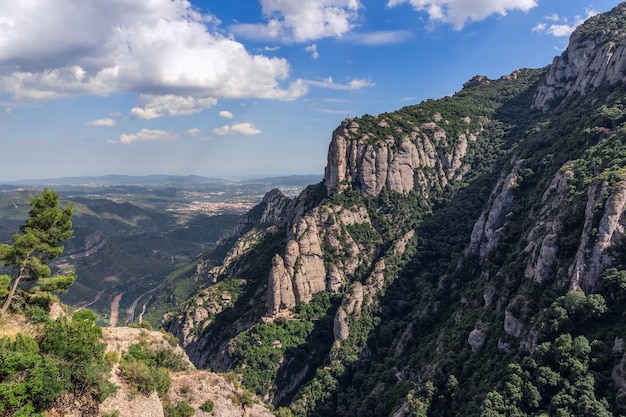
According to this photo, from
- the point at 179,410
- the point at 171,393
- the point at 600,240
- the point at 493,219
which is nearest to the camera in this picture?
the point at 179,410

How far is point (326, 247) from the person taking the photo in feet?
415

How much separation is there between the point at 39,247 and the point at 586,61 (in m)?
177

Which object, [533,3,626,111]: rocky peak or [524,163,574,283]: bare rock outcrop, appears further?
[533,3,626,111]: rocky peak

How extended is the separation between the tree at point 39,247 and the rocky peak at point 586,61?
147014 millimetres

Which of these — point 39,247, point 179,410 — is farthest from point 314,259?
point 39,247

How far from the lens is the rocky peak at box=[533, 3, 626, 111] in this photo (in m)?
123

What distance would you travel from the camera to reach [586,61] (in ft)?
458

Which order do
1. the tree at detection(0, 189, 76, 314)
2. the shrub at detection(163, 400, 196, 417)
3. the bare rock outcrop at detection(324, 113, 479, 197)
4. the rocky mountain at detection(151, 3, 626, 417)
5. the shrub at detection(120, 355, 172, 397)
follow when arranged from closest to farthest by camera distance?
1. the shrub at detection(120, 355, 172, 397)
2. the tree at detection(0, 189, 76, 314)
3. the shrub at detection(163, 400, 196, 417)
4. the rocky mountain at detection(151, 3, 626, 417)
5. the bare rock outcrop at detection(324, 113, 479, 197)

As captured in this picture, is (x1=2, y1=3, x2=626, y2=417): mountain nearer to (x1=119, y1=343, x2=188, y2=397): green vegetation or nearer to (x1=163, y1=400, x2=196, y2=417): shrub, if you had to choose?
(x1=163, y1=400, x2=196, y2=417): shrub

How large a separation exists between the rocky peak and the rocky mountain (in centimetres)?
86

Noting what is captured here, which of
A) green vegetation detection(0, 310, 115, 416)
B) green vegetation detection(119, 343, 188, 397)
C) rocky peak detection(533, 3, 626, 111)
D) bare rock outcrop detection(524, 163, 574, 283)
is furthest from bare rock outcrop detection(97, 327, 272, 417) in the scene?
rocky peak detection(533, 3, 626, 111)

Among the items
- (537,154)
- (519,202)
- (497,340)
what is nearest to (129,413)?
(497,340)

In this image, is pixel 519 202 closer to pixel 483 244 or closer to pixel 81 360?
pixel 483 244

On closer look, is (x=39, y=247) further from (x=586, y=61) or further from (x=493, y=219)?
(x=586, y=61)
